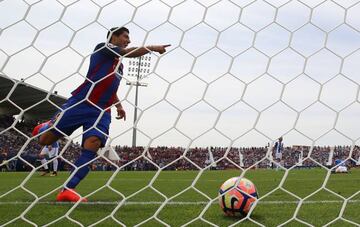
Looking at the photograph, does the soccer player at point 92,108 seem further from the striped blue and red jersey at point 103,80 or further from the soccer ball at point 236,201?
the soccer ball at point 236,201

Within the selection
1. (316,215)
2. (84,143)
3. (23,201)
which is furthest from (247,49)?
(23,201)

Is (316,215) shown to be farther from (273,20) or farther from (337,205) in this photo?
(273,20)

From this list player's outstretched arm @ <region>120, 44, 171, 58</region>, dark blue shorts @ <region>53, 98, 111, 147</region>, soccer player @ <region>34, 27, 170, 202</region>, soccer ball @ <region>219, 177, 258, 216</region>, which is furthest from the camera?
dark blue shorts @ <region>53, 98, 111, 147</region>

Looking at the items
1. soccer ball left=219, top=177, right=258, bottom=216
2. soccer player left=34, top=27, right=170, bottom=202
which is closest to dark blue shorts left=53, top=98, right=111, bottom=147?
soccer player left=34, top=27, right=170, bottom=202

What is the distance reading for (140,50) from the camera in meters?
3.15

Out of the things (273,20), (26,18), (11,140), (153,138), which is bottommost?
(11,140)

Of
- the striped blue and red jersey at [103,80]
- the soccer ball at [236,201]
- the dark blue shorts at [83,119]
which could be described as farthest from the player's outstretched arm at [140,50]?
the dark blue shorts at [83,119]

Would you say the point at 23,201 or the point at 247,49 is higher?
the point at 247,49

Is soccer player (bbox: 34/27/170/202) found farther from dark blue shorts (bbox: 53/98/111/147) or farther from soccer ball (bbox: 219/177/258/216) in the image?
soccer ball (bbox: 219/177/258/216)

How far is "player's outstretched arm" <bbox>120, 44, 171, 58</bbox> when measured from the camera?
304cm

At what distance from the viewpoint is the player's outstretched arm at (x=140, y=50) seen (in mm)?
3039

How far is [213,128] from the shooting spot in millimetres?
2764

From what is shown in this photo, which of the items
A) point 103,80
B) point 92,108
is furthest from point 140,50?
point 92,108

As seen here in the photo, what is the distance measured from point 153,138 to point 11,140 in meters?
17.5
